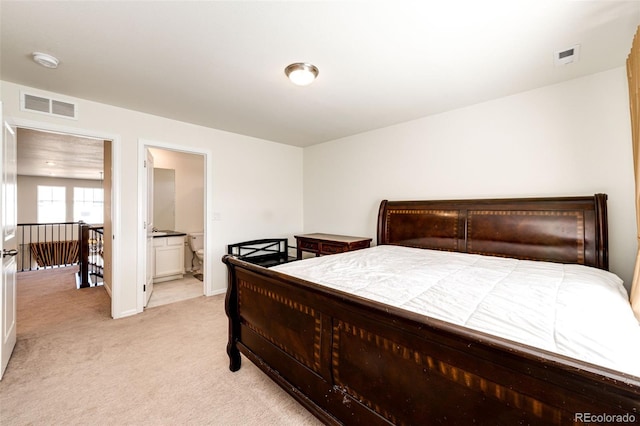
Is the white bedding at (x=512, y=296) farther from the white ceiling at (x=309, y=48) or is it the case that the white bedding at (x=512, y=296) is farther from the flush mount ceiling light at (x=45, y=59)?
the flush mount ceiling light at (x=45, y=59)

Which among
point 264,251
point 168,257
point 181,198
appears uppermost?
point 181,198

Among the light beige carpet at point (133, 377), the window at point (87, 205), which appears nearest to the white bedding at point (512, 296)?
the light beige carpet at point (133, 377)

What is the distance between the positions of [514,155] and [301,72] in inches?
88.3

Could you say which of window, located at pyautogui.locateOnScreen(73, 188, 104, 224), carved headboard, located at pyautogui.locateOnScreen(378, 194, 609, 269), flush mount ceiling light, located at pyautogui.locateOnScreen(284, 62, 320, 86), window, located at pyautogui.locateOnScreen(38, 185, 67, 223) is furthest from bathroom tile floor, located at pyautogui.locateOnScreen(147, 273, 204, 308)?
window, located at pyautogui.locateOnScreen(38, 185, 67, 223)

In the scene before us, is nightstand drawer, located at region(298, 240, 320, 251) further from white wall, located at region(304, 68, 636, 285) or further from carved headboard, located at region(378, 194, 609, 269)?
carved headboard, located at region(378, 194, 609, 269)

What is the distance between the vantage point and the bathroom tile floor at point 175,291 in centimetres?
370

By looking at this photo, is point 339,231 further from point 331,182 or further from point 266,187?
point 266,187

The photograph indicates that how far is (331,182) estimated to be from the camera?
4.50 metres

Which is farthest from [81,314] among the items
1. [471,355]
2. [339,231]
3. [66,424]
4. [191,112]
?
[471,355]

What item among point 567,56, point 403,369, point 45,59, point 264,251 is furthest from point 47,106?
point 567,56

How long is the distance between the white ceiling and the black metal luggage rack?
83.1 inches

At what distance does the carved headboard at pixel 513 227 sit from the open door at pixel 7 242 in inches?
143

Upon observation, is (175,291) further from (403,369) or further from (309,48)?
(403,369)

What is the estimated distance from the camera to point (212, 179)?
153 inches
